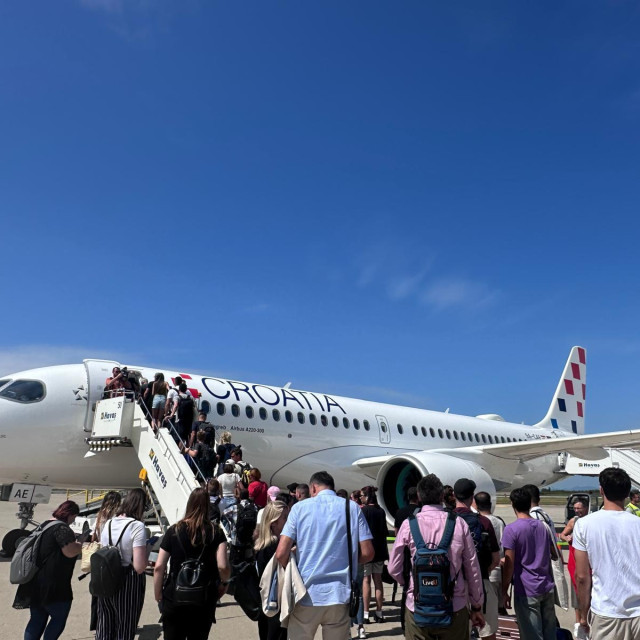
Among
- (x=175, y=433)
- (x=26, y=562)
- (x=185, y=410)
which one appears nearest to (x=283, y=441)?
(x=185, y=410)

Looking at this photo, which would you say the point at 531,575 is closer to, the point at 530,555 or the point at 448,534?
the point at 530,555

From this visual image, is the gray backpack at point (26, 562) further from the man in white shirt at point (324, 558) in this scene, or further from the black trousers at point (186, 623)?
the man in white shirt at point (324, 558)

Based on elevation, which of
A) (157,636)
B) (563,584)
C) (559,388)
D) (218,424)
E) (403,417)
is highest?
(559,388)

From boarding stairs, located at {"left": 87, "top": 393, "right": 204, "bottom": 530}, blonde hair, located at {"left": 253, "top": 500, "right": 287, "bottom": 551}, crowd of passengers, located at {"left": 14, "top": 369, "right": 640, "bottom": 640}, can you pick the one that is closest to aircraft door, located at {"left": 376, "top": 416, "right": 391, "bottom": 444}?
boarding stairs, located at {"left": 87, "top": 393, "right": 204, "bottom": 530}

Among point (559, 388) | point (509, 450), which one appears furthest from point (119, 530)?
point (559, 388)

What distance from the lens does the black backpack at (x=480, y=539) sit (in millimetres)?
4555

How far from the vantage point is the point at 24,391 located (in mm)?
9906

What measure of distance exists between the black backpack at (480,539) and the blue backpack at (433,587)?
3.65 feet

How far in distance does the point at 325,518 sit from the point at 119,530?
1.46 m

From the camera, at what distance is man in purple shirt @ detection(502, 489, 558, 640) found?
441cm

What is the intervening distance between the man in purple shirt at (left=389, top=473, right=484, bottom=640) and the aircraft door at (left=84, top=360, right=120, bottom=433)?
7855mm

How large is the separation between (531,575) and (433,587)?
1399mm

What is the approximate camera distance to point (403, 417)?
647 inches

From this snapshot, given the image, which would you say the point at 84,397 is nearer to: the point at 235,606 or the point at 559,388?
the point at 235,606
